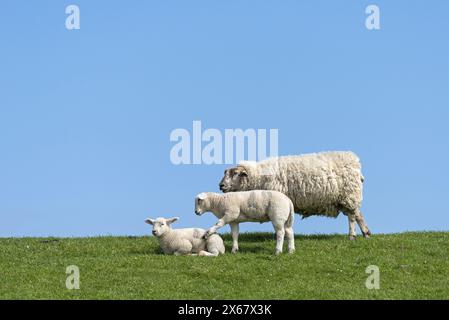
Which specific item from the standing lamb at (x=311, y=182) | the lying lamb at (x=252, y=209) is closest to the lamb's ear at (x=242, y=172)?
the standing lamb at (x=311, y=182)

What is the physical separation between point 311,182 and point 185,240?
563 cm

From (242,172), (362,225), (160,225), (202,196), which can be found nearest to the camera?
(160,225)

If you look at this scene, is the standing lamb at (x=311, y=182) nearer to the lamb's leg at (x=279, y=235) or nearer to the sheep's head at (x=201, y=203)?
the sheep's head at (x=201, y=203)

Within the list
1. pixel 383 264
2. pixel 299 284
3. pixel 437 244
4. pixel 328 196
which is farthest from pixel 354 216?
pixel 299 284

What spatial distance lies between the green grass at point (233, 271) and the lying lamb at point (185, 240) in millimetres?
446

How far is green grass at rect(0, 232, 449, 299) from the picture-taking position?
56.3 feet

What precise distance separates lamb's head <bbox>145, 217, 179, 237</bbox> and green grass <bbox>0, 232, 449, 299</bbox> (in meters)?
0.69

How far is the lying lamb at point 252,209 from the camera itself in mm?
20547

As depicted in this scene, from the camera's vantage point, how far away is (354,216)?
979 inches

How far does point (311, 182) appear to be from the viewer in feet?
80.3

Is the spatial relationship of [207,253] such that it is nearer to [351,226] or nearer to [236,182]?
[236,182]

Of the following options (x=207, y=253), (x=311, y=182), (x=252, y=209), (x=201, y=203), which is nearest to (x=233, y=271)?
(x=207, y=253)
